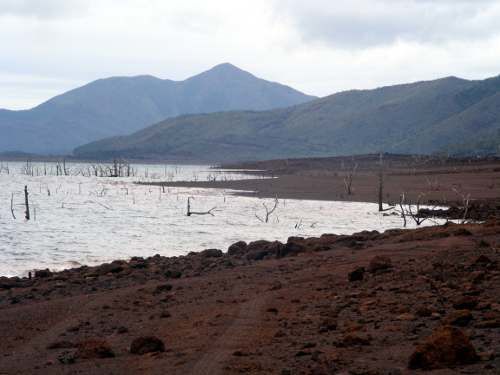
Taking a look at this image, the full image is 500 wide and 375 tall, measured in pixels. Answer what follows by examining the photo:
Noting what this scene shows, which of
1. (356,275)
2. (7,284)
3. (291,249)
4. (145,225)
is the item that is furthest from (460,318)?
(145,225)

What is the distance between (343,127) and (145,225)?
130286 millimetres

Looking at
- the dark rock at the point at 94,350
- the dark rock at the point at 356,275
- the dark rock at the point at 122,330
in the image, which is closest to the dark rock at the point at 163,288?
the dark rock at the point at 122,330

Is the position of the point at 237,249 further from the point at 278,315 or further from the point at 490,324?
the point at 490,324

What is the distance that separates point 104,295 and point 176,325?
3592 mm

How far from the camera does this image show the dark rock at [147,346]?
8102 mm

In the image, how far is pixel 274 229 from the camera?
29688mm

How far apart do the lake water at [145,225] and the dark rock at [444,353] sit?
14960 millimetres

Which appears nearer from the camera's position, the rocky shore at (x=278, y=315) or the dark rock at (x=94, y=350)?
the rocky shore at (x=278, y=315)

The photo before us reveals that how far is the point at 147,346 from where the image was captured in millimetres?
8125

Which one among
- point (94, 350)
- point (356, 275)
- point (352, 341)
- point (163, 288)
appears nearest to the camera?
point (352, 341)

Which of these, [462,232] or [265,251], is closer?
[462,232]

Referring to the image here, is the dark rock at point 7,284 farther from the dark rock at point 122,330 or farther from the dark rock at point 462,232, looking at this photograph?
the dark rock at point 462,232

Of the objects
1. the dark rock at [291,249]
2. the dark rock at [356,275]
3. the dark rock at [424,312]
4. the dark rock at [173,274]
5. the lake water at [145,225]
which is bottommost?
the lake water at [145,225]

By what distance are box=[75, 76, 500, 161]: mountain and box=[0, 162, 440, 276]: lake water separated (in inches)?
3570
